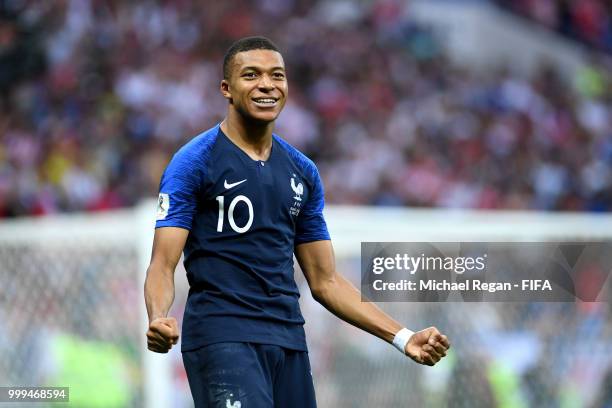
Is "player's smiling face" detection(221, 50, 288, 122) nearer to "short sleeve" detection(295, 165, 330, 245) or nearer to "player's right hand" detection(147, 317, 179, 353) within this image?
"short sleeve" detection(295, 165, 330, 245)

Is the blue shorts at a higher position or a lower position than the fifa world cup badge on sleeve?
lower

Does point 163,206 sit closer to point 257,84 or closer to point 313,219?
point 257,84

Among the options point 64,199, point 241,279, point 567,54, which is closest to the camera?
point 241,279

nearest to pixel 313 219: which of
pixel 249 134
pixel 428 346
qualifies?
pixel 249 134

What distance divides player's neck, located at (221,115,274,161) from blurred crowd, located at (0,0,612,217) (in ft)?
24.8

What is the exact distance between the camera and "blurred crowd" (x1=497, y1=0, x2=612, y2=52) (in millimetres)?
20469

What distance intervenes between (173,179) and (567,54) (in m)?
16.8

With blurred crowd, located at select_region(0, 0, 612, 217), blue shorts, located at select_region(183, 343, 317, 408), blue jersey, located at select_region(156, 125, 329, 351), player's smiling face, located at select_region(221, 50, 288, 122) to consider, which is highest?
blurred crowd, located at select_region(0, 0, 612, 217)

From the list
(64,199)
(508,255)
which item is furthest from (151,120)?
(508,255)

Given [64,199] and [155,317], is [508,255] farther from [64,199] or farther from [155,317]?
[64,199]

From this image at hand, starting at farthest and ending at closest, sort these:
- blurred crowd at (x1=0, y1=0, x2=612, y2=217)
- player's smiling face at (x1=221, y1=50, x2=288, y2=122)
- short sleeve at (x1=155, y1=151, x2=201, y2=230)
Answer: blurred crowd at (x1=0, y1=0, x2=612, y2=217) < player's smiling face at (x1=221, y1=50, x2=288, y2=122) < short sleeve at (x1=155, y1=151, x2=201, y2=230)

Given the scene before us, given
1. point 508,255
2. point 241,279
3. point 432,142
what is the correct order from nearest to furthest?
point 241,279 < point 508,255 < point 432,142

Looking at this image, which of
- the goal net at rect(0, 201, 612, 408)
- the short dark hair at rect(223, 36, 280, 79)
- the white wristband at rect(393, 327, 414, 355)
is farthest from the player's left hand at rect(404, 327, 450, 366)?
the goal net at rect(0, 201, 612, 408)

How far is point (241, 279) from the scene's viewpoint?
4641 millimetres
